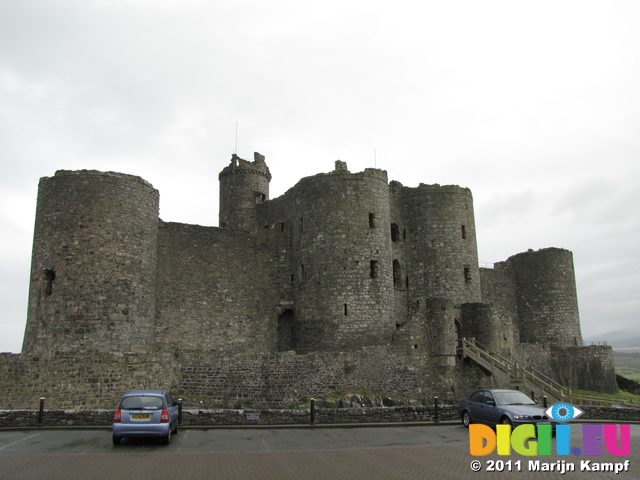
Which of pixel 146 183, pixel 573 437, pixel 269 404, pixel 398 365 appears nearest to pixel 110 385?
pixel 269 404

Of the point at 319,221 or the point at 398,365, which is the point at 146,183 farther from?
the point at 398,365

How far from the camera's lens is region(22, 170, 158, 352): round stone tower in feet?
78.6

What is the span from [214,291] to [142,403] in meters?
15.2

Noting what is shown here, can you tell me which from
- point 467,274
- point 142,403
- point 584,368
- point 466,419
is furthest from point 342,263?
point 584,368

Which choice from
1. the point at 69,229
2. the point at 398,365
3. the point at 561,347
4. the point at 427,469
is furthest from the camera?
the point at 561,347

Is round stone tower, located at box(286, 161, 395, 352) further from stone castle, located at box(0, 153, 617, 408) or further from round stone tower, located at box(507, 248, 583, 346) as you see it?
round stone tower, located at box(507, 248, 583, 346)

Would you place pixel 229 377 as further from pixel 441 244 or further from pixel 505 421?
pixel 441 244

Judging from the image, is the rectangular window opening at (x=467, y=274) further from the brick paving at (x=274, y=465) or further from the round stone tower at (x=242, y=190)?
the brick paving at (x=274, y=465)

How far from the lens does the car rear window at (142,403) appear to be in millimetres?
14680

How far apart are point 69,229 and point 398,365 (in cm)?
1554

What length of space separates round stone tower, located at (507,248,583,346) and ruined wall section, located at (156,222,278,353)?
19.8 meters

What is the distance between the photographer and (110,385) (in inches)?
874

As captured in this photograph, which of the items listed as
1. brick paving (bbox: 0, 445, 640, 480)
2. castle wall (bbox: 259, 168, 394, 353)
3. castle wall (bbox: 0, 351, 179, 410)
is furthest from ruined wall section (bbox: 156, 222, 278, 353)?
brick paving (bbox: 0, 445, 640, 480)

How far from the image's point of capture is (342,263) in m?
29.0
